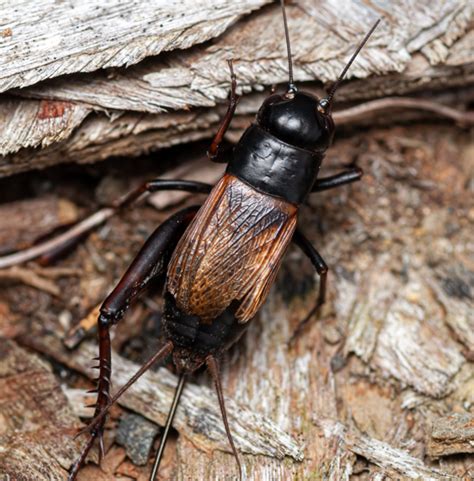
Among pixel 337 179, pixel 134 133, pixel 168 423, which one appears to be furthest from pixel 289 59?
pixel 168 423

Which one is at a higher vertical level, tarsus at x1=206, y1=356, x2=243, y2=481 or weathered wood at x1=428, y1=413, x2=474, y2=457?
weathered wood at x1=428, y1=413, x2=474, y2=457

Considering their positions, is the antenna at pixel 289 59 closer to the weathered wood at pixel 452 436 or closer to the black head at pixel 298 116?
the black head at pixel 298 116

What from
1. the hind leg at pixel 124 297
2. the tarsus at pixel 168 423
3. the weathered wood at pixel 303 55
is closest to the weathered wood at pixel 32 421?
the hind leg at pixel 124 297

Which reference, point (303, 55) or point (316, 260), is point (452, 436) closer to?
point (316, 260)

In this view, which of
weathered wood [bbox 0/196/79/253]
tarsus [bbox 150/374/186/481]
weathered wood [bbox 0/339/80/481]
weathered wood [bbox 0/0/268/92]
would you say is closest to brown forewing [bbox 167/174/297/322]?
tarsus [bbox 150/374/186/481]

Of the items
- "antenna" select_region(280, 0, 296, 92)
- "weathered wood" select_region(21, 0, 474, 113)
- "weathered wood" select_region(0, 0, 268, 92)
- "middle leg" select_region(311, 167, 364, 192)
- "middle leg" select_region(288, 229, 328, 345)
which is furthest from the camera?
"middle leg" select_region(311, 167, 364, 192)

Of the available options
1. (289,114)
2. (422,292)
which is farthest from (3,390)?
(422,292)

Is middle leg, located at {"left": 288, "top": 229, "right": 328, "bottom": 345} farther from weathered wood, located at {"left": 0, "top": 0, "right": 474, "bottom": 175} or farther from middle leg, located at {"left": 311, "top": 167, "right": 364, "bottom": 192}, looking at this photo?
weathered wood, located at {"left": 0, "top": 0, "right": 474, "bottom": 175}

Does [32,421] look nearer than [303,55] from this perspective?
Yes
